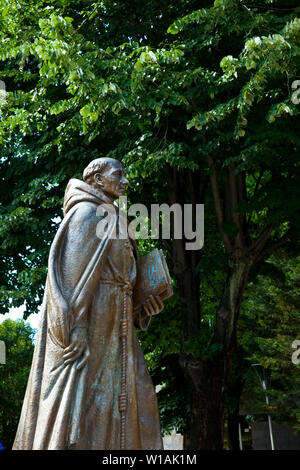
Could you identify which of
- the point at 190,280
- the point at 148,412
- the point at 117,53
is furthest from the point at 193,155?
the point at 148,412

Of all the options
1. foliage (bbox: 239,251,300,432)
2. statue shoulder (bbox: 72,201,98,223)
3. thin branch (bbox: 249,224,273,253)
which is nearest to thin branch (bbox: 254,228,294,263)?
thin branch (bbox: 249,224,273,253)

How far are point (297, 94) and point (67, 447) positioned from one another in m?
7.00

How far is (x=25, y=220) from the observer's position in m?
11.7

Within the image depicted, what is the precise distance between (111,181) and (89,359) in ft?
4.76

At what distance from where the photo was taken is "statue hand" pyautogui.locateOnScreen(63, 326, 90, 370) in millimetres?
3971

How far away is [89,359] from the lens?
405cm

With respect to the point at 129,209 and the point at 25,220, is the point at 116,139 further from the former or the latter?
the point at 25,220

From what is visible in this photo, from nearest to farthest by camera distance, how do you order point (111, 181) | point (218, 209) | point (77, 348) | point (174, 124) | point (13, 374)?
point (77, 348) < point (111, 181) < point (174, 124) < point (218, 209) < point (13, 374)

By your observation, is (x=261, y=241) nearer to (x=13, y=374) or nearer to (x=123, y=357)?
(x=123, y=357)

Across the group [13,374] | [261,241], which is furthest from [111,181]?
[13,374]

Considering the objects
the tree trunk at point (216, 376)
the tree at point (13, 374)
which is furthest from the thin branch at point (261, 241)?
the tree at point (13, 374)

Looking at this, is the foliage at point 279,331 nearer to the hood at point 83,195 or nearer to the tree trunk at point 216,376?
the tree trunk at point 216,376

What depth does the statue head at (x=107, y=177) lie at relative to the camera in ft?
15.7

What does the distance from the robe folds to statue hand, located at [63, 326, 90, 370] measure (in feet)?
0.10
